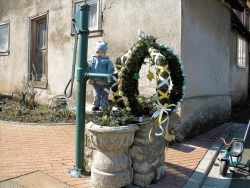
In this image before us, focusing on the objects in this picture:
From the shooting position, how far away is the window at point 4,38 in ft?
36.1

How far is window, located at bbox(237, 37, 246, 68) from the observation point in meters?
11.0

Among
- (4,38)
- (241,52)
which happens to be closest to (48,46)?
(4,38)

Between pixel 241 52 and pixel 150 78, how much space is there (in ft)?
31.6

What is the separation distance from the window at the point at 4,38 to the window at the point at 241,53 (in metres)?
9.87

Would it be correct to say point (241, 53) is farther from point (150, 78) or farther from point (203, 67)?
point (150, 78)

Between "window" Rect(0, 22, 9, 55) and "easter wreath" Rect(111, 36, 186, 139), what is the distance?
8867 mm

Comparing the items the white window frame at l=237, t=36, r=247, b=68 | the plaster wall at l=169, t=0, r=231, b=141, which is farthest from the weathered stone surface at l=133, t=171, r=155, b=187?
the white window frame at l=237, t=36, r=247, b=68

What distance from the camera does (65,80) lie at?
830cm

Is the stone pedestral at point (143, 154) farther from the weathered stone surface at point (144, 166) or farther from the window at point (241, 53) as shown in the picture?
the window at point (241, 53)

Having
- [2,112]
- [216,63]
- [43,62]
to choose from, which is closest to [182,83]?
[216,63]

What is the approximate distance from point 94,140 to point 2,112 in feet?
19.2

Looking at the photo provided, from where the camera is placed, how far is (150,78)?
11.5 feet

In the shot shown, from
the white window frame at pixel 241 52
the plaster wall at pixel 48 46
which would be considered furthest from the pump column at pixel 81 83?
the white window frame at pixel 241 52

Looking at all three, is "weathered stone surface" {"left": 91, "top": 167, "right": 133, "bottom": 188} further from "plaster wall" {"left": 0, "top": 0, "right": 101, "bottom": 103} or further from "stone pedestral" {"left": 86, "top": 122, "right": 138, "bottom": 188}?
"plaster wall" {"left": 0, "top": 0, "right": 101, "bottom": 103}
